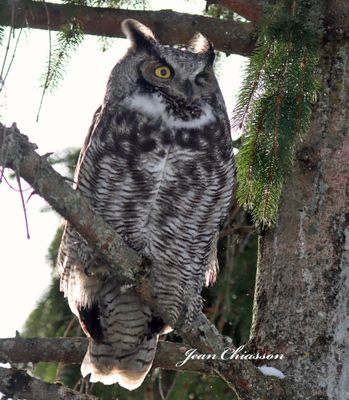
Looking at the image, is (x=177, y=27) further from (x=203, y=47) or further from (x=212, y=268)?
(x=212, y=268)

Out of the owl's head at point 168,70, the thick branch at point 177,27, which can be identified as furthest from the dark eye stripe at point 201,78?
the thick branch at point 177,27

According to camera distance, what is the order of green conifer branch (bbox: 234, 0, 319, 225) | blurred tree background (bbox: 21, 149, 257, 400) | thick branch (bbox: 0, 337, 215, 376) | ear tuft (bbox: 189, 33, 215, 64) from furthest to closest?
blurred tree background (bbox: 21, 149, 257, 400)
ear tuft (bbox: 189, 33, 215, 64)
thick branch (bbox: 0, 337, 215, 376)
green conifer branch (bbox: 234, 0, 319, 225)

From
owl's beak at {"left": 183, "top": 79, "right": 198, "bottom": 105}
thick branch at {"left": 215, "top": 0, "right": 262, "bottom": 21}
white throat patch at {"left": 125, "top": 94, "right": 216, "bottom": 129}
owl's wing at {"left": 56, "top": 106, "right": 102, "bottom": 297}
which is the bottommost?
owl's wing at {"left": 56, "top": 106, "right": 102, "bottom": 297}

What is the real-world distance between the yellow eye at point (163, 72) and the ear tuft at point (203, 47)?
0.17m

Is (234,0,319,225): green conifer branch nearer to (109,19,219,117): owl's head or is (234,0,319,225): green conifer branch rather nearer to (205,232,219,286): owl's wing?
(109,19,219,117): owl's head

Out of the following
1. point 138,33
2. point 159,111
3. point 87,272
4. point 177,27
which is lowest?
point 87,272

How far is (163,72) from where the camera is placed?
2.94 meters

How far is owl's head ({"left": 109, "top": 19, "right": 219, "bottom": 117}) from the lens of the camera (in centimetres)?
292

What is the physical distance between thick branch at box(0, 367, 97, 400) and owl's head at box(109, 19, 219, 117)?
1018 mm

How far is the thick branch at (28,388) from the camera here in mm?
2467

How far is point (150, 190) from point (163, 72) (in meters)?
0.44

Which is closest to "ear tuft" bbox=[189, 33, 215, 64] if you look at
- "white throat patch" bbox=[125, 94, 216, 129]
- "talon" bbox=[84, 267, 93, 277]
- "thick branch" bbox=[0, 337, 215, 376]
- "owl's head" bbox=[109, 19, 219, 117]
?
"owl's head" bbox=[109, 19, 219, 117]

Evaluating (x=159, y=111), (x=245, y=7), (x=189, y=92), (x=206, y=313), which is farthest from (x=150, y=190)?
(x=206, y=313)

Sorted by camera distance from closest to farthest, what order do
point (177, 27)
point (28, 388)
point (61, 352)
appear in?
point (28, 388) < point (61, 352) < point (177, 27)
